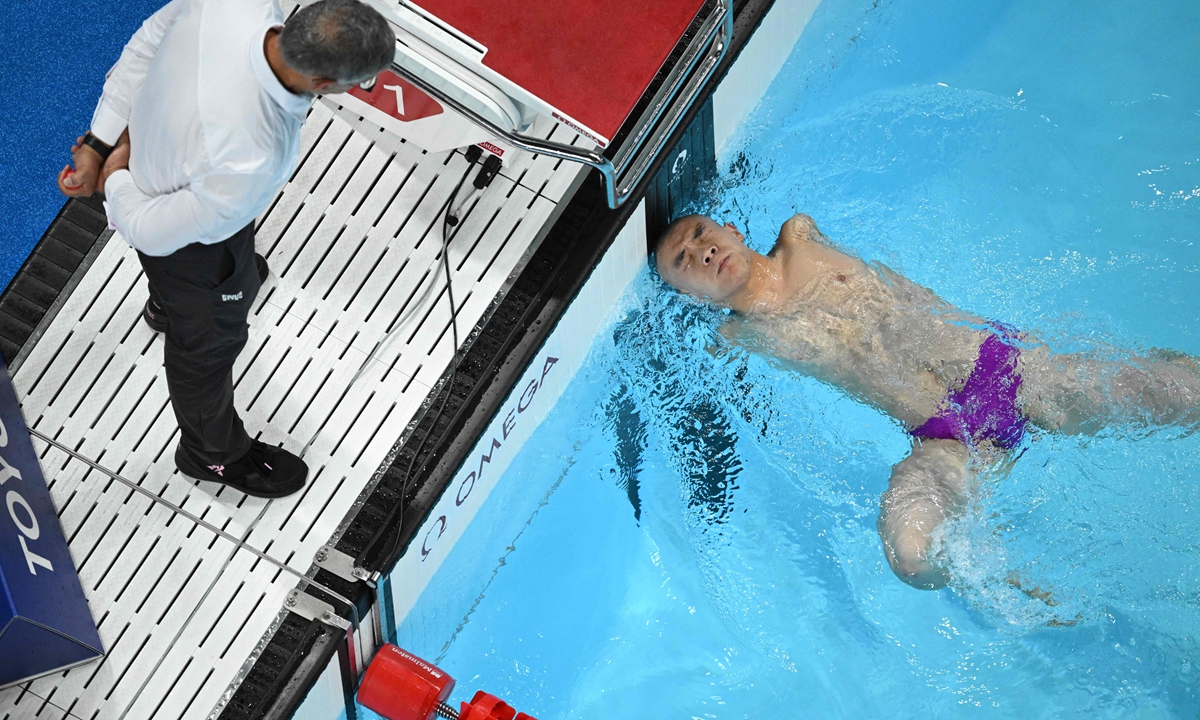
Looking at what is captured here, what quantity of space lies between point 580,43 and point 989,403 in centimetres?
149

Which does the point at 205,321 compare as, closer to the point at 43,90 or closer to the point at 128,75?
the point at 128,75

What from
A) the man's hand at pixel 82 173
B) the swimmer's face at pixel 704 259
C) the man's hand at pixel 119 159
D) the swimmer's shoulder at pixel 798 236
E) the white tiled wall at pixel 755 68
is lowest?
the man's hand at pixel 82 173

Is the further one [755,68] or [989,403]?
[755,68]

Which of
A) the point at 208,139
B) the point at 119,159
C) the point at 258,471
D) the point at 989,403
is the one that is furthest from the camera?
the point at 989,403

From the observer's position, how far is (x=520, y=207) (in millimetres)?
3182

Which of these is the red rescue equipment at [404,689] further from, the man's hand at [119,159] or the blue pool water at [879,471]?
the man's hand at [119,159]

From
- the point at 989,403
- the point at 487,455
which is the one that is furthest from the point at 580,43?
the point at 989,403

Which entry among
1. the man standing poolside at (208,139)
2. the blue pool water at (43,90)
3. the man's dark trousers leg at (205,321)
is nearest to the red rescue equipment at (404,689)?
the man's dark trousers leg at (205,321)

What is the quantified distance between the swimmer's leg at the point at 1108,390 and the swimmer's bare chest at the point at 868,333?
0.67ft

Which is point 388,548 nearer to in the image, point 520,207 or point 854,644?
point 520,207

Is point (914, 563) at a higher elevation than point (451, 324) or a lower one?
higher

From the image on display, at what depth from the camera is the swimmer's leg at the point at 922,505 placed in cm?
299

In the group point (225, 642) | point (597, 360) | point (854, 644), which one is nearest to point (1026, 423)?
point (854, 644)

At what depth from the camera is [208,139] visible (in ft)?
6.86
